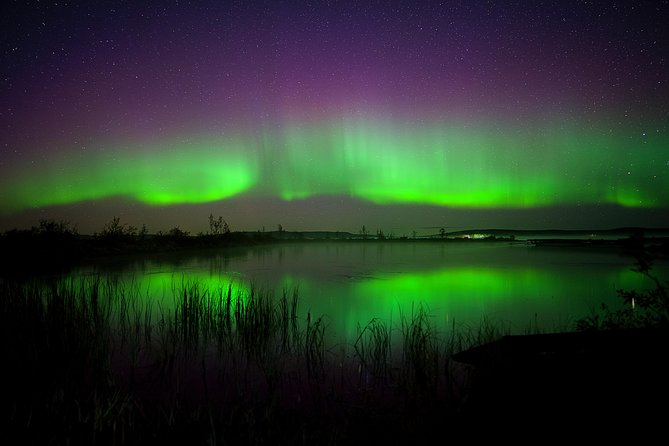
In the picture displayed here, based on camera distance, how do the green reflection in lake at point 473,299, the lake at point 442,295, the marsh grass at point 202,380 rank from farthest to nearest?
the lake at point 442,295
the green reflection in lake at point 473,299
the marsh grass at point 202,380

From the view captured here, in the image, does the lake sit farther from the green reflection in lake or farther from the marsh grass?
the marsh grass

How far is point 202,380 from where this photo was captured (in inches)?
273

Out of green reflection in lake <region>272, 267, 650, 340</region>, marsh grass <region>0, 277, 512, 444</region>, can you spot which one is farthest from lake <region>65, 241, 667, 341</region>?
marsh grass <region>0, 277, 512, 444</region>

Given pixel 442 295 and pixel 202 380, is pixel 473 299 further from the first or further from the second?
pixel 202 380

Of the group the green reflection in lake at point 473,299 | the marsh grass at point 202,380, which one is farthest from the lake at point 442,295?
the marsh grass at point 202,380

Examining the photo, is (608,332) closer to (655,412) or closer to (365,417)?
(655,412)

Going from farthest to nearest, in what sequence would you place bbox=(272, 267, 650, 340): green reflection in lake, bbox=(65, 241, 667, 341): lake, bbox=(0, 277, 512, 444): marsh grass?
bbox=(65, 241, 667, 341): lake → bbox=(272, 267, 650, 340): green reflection in lake → bbox=(0, 277, 512, 444): marsh grass

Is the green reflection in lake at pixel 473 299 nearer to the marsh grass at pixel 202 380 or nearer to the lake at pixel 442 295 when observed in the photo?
the lake at pixel 442 295

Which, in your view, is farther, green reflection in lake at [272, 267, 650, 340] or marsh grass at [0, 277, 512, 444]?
green reflection in lake at [272, 267, 650, 340]

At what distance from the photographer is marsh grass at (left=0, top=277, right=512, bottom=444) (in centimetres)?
448

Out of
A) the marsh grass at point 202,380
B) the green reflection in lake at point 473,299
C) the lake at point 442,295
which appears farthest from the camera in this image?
the lake at point 442,295

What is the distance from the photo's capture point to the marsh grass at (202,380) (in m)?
4.48

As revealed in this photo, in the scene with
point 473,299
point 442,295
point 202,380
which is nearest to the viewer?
point 202,380

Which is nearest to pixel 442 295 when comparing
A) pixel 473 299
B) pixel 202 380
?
pixel 473 299
